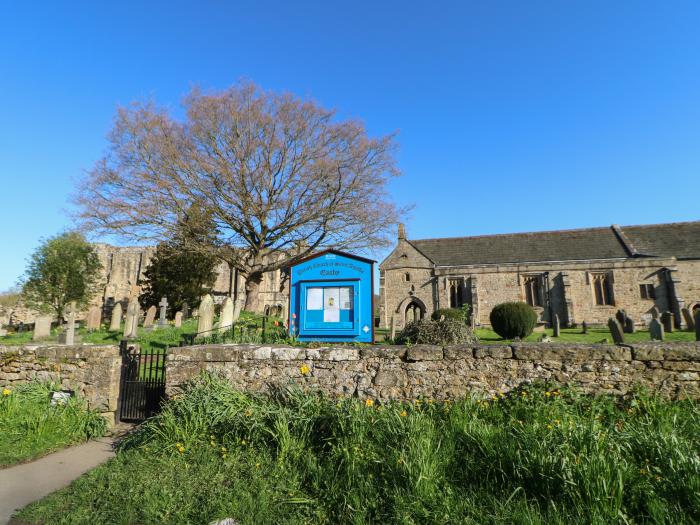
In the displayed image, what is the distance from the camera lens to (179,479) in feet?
12.1

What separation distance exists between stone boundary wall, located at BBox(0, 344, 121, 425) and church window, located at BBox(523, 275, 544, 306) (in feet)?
87.7

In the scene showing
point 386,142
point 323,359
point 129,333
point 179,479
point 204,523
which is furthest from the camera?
point 386,142

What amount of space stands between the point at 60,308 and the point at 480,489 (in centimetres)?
3009

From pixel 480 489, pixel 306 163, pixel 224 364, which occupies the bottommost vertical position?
pixel 480 489

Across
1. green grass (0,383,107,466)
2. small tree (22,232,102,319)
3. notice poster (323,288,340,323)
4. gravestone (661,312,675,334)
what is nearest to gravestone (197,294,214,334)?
notice poster (323,288,340,323)

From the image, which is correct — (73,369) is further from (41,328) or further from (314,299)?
(41,328)

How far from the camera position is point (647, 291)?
24.6 m

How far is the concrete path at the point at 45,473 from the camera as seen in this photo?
12.0 ft

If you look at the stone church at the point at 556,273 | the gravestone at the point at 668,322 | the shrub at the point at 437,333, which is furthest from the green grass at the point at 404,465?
the stone church at the point at 556,273

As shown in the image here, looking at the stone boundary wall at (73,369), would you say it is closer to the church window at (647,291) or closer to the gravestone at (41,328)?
the gravestone at (41,328)

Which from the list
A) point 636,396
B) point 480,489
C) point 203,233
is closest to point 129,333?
point 203,233

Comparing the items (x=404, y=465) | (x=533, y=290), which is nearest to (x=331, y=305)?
(x=404, y=465)

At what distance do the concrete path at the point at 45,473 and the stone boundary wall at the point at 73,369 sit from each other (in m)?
0.95

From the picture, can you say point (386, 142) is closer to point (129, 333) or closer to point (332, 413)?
point (129, 333)
